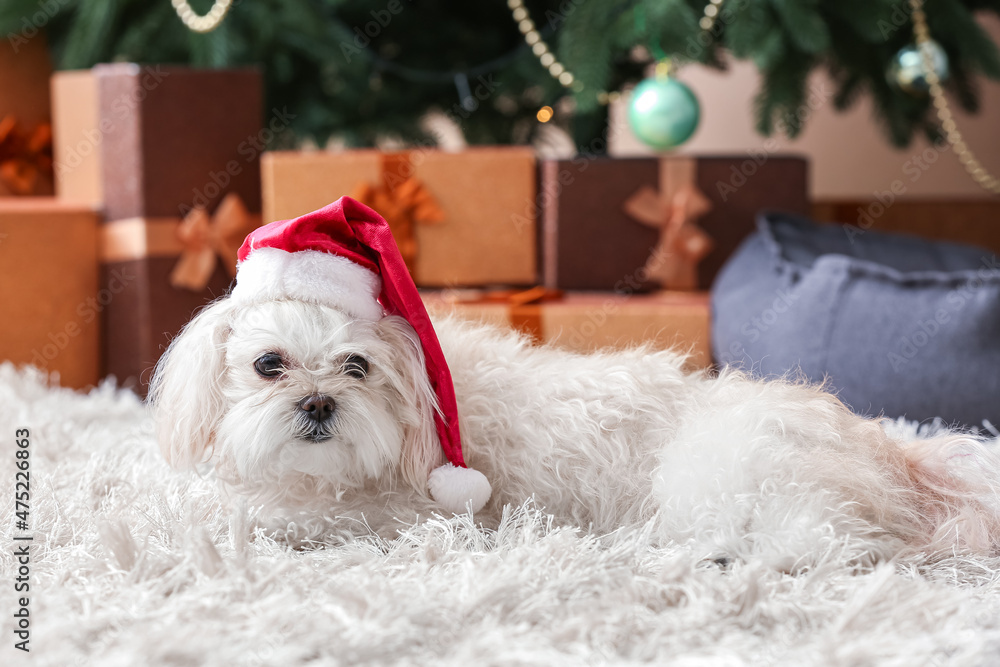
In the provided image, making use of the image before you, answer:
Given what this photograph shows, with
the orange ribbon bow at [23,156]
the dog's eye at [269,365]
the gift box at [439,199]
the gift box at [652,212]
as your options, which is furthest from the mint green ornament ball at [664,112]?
the orange ribbon bow at [23,156]

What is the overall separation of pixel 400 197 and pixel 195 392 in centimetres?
90

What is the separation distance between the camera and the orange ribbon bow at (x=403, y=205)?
5.46ft

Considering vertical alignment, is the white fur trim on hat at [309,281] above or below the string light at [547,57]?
below

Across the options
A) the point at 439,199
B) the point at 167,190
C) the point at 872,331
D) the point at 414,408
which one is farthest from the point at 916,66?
the point at 167,190

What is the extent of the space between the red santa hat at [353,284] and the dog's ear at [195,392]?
5 centimetres

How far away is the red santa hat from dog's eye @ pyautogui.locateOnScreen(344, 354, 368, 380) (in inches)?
1.8

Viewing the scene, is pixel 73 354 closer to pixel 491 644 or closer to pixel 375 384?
pixel 375 384

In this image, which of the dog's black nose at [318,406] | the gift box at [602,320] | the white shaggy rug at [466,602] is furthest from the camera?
the gift box at [602,320]

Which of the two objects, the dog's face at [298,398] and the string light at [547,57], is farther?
the string light at [547,57]

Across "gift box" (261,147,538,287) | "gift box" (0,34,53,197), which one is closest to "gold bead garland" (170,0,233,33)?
"gift box" (261,147,538,287)

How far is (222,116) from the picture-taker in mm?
1737

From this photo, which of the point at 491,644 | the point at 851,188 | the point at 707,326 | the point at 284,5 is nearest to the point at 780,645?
the point at 491,644

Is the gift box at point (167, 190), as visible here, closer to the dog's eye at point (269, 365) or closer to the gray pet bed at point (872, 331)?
the dog's eye at point (269, 365)

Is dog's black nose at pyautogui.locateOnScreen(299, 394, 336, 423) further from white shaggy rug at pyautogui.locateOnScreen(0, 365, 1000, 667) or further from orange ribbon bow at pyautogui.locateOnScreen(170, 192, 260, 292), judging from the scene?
orange ribbon bow at pyautogui.locateOnScreen(170, 192, 260, 292)
